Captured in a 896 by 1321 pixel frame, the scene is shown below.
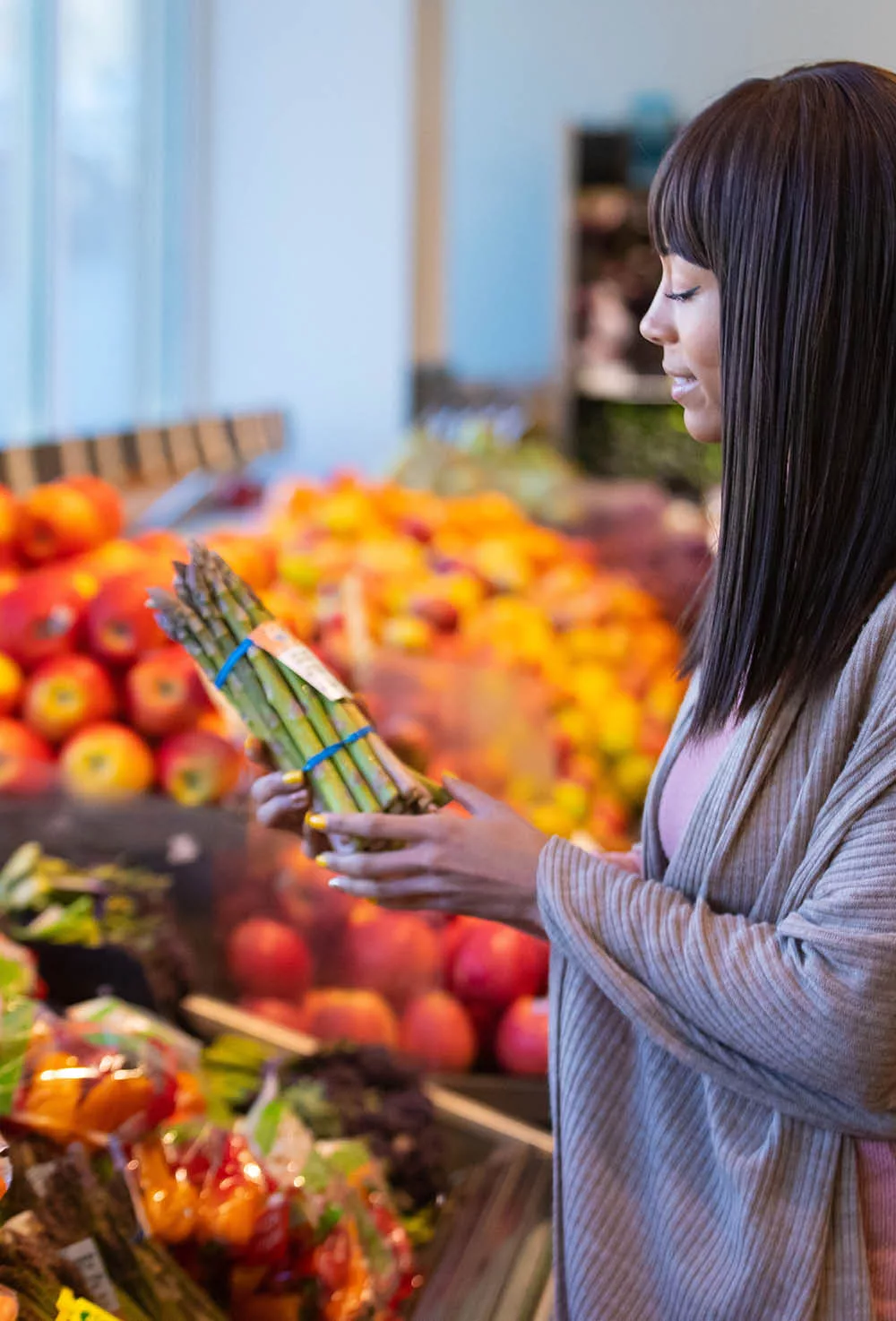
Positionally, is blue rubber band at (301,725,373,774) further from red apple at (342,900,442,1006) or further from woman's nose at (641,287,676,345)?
red apple at (342,900,442,1006)

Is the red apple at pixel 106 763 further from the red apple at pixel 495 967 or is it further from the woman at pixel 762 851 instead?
the woman at pixel 762 851

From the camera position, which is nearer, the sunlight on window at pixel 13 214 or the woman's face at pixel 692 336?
the woman's face at pixel 692 336

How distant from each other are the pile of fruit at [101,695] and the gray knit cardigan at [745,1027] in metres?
1.08

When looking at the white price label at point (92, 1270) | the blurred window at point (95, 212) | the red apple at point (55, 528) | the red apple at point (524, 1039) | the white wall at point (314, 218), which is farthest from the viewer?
the white wall at point (314, 218)

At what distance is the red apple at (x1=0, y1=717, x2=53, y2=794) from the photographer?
2.09 metres

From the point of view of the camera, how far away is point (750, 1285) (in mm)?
1140

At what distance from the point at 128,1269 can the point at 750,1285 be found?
1.67 feet

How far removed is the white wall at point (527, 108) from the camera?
27.7ft

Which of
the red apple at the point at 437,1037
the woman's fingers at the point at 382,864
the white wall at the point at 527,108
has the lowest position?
the red apple at the point at 437,1037

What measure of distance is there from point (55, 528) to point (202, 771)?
661 mm

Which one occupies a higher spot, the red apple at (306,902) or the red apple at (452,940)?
the red apple at (306,902)

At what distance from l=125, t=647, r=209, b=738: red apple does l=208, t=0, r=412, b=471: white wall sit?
11.5ft

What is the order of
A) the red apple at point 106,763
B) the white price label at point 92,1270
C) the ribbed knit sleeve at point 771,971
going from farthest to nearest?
the red apple at point 106,763 → the white price label at point 92,1270 → the ribbed knit sleeve at point 771,971

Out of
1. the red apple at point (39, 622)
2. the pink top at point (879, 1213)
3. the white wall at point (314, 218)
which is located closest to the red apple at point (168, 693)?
the red apple at point (39, 622)
